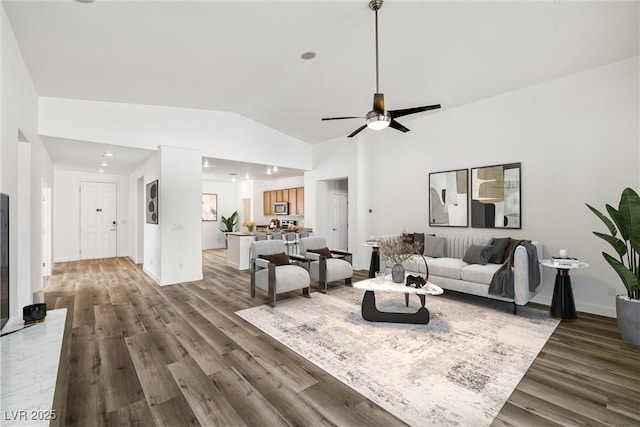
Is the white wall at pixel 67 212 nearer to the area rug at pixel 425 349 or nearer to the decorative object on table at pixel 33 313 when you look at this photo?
the decorative object on table at pixel 33 313

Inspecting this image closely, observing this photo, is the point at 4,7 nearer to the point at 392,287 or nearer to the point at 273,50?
the point at 273,50

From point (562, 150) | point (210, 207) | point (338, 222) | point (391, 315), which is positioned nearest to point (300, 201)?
point (338, 222)

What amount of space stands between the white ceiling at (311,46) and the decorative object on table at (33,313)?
2593 millimetres

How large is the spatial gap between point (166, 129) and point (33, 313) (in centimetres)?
372

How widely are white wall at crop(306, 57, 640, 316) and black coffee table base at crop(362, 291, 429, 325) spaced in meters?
2.17

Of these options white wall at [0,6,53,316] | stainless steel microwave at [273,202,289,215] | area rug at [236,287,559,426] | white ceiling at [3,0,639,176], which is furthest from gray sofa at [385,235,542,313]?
stainless steel microwave at [273,202,289,215]

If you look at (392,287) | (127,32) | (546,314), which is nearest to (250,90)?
(127,32)

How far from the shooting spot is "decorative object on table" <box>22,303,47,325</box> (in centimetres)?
252

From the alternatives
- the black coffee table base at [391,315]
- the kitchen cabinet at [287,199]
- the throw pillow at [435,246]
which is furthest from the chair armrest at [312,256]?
the kitchen cabinet at [287,199]

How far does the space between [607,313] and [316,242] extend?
410cm

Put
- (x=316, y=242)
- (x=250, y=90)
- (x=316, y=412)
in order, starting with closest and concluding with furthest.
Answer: (x=316, y=412) < (x=250, y=90) < (x=316, y=242)

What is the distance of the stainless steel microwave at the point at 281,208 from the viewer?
9219 mm

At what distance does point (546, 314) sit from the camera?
3797 mm

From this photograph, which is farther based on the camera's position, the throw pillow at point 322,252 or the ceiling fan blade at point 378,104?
the throw pillow at point 322,252
